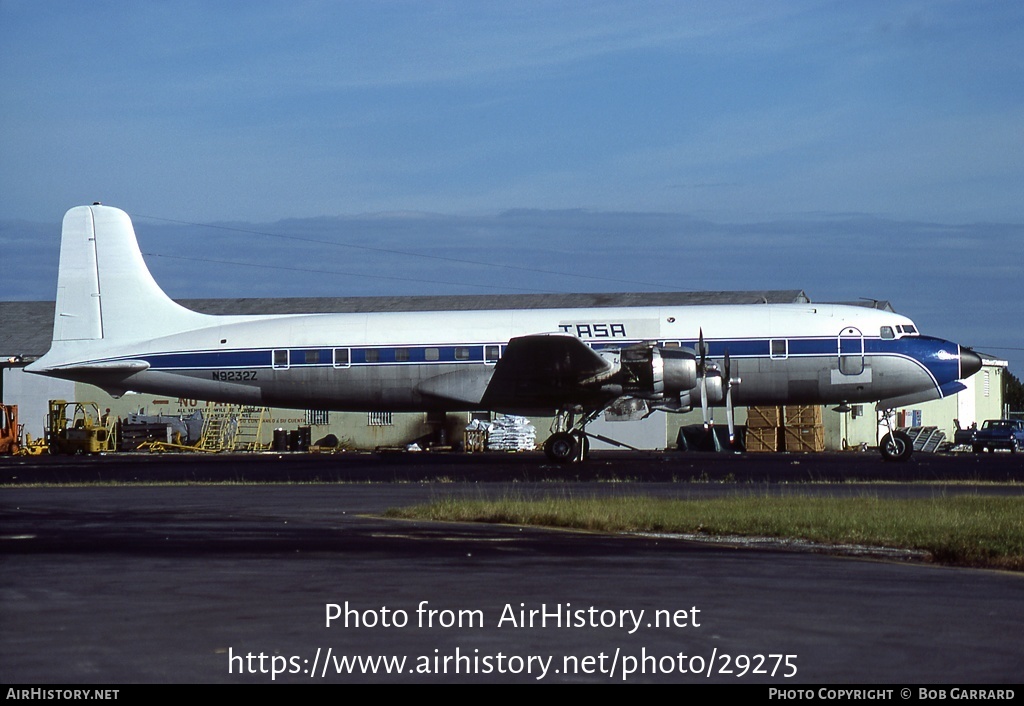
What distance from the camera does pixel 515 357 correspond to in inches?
1501

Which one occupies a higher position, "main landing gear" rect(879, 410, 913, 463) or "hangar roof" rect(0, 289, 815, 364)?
"hangar roof" rect(0, 289, 815, 364)

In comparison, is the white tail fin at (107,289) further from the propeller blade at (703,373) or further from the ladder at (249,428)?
the ladder at (249,428)

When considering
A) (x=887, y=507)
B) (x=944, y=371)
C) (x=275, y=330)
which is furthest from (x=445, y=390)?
(x=887, y=507)

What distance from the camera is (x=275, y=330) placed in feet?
139

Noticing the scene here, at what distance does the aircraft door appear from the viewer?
39.7 meters

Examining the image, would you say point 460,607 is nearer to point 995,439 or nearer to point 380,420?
point 380,420

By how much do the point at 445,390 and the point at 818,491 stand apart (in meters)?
17.0

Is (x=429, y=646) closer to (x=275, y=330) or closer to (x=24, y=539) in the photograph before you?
(x=24, y=539)

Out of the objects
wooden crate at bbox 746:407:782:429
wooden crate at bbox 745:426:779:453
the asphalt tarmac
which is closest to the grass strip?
the asphalt tarmac

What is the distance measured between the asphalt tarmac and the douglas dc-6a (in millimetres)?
17669

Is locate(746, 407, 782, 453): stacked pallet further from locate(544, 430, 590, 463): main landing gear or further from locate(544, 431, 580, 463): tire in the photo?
locate(544, 431, 580, 463): tire

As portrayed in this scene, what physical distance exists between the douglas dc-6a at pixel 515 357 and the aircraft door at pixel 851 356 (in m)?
0.05

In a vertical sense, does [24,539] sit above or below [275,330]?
below

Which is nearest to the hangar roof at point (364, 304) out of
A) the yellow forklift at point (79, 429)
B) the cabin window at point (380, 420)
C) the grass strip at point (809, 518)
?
the yellow forklift at point (79, 429)
